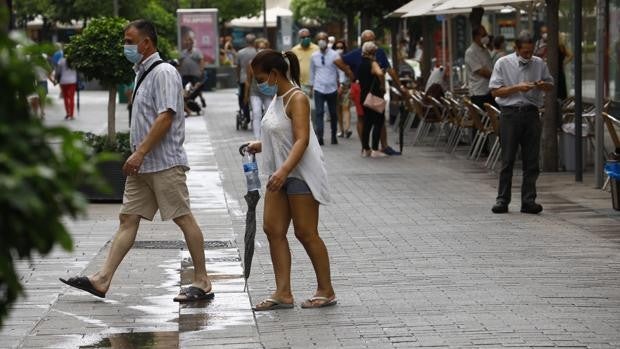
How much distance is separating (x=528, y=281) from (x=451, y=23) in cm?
1974

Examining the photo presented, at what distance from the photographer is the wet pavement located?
7.59 m

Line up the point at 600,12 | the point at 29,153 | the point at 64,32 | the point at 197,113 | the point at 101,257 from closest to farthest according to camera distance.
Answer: the point at 29,153 → the point at 101,257 → the point at 600,12 → the point at 197,113 → the point at 64,32

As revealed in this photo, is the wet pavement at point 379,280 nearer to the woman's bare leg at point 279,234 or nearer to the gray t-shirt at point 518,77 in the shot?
the woman's bare leg at point 279,234

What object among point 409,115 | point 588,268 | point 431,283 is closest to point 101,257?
point 431,283

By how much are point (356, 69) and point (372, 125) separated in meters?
1.68

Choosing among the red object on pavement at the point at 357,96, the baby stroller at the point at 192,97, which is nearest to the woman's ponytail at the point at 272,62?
the red object on pavement at the point at 357,96

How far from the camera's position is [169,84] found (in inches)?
340

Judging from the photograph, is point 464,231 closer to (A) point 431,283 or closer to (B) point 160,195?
(A) point 431,283

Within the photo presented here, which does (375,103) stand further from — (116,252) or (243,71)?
(116,252)

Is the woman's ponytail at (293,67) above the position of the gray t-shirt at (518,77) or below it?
above

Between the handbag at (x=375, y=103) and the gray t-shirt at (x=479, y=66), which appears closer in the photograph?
the gray t-shirt at (x=479, y=66)

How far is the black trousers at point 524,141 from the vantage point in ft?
43.0

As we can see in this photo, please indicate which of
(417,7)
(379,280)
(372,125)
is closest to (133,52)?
(379,280)

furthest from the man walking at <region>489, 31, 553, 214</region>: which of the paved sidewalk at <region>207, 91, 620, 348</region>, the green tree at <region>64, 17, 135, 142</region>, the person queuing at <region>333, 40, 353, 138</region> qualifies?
the person queuing at <region>333, 40, 353, 138</region>
